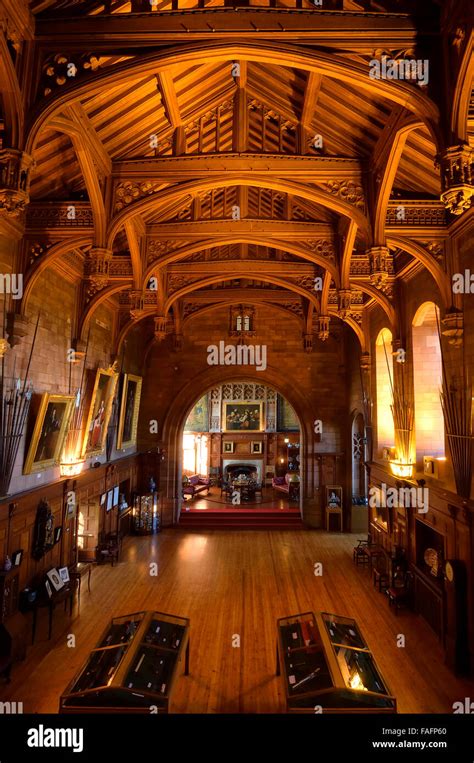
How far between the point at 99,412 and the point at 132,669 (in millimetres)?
6968

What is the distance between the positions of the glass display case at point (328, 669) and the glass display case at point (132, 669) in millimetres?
1382

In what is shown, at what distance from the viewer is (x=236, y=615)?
8500 millimetres

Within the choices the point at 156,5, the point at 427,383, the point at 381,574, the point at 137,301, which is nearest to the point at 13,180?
the point at 156,5

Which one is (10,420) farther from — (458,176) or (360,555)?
(360,555)

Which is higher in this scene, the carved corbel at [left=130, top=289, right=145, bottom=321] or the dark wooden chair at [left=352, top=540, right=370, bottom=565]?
the carved corbel at [left=130, top=289, right=145, bottom=321]

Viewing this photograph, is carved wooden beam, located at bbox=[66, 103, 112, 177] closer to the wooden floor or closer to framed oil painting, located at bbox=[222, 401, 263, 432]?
the wooden floor

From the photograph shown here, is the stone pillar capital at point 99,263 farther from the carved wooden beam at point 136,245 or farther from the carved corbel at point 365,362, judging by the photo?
the carved corbel at point 365,362

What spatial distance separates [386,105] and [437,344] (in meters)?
5.00

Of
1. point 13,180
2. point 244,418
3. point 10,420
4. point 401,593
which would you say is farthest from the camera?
point 244,418

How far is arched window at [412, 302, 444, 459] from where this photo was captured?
8805mm

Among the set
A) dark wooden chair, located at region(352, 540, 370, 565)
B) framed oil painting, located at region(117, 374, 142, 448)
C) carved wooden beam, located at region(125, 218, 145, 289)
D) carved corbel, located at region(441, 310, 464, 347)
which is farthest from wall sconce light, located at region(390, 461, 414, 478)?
framed oil painting, located at region(117, 374, 142, 448)

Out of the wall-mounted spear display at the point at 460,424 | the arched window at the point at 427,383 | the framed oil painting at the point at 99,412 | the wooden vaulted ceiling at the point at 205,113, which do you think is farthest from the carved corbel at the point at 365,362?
the framed oil painting at the point at 99,412

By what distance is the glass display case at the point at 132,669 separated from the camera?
445 cm

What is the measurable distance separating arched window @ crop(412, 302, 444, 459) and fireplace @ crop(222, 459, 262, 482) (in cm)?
1386
